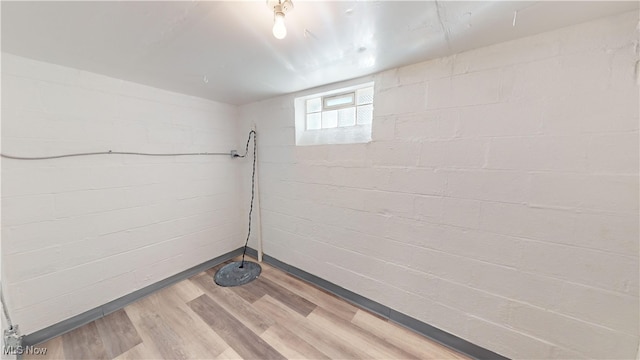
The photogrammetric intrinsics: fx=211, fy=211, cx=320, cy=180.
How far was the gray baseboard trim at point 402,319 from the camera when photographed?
1314mm

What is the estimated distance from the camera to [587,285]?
1.03m

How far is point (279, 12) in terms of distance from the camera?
792 mm

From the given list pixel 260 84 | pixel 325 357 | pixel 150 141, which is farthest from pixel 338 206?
pixel 150 141

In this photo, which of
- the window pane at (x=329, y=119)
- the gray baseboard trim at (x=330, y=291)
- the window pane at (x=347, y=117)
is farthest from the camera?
the window pane at (x=329, y=119)

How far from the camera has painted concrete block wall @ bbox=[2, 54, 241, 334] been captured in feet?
4.31

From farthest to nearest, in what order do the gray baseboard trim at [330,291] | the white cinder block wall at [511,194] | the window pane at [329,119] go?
the window pane at [329,119]
the gray baseboard trim at [330,291]
the white cinder block wall at [511,194]

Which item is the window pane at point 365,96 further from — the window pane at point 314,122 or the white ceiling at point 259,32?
the window pane at point 314,122

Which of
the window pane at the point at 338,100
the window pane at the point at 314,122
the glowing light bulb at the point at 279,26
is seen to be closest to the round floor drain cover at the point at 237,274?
the window pane at the point at 314,122

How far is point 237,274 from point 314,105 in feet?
6.32

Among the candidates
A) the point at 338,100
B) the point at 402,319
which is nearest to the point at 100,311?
the point at 402,319

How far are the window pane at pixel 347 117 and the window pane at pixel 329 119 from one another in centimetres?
5

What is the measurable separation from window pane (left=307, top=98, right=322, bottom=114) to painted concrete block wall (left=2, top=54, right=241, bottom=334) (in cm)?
110
